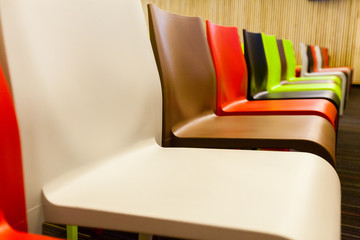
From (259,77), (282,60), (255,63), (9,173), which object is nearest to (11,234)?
(9,173)

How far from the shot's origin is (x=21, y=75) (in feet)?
1.99

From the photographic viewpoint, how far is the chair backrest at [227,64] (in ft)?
5.45

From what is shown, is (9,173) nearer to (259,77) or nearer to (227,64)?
(227,64)

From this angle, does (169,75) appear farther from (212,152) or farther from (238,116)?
(238,116)

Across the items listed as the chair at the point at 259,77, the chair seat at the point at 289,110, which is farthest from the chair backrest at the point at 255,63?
the chair seat at the point at 289,110

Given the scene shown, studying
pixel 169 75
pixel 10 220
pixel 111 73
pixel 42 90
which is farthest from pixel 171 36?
pixel 10 220

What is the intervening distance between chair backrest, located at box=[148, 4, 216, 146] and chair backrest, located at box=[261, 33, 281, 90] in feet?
3.82

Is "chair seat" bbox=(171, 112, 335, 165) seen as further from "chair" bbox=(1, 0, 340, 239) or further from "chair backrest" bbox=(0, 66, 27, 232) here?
"chair backrest" bbox=(0, 66, 27, 232)

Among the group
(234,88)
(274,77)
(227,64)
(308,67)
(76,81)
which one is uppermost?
(76,81)

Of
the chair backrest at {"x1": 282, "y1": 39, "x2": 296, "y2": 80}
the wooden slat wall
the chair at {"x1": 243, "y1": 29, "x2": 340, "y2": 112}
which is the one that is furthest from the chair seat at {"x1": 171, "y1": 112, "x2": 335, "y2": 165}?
the wooden slat wall

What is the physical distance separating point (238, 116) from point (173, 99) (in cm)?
45

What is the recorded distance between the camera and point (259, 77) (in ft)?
7.71

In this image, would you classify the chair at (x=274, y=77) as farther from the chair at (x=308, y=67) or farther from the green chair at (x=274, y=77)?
the chair at (x=308, y=67)

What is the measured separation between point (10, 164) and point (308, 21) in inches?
373
